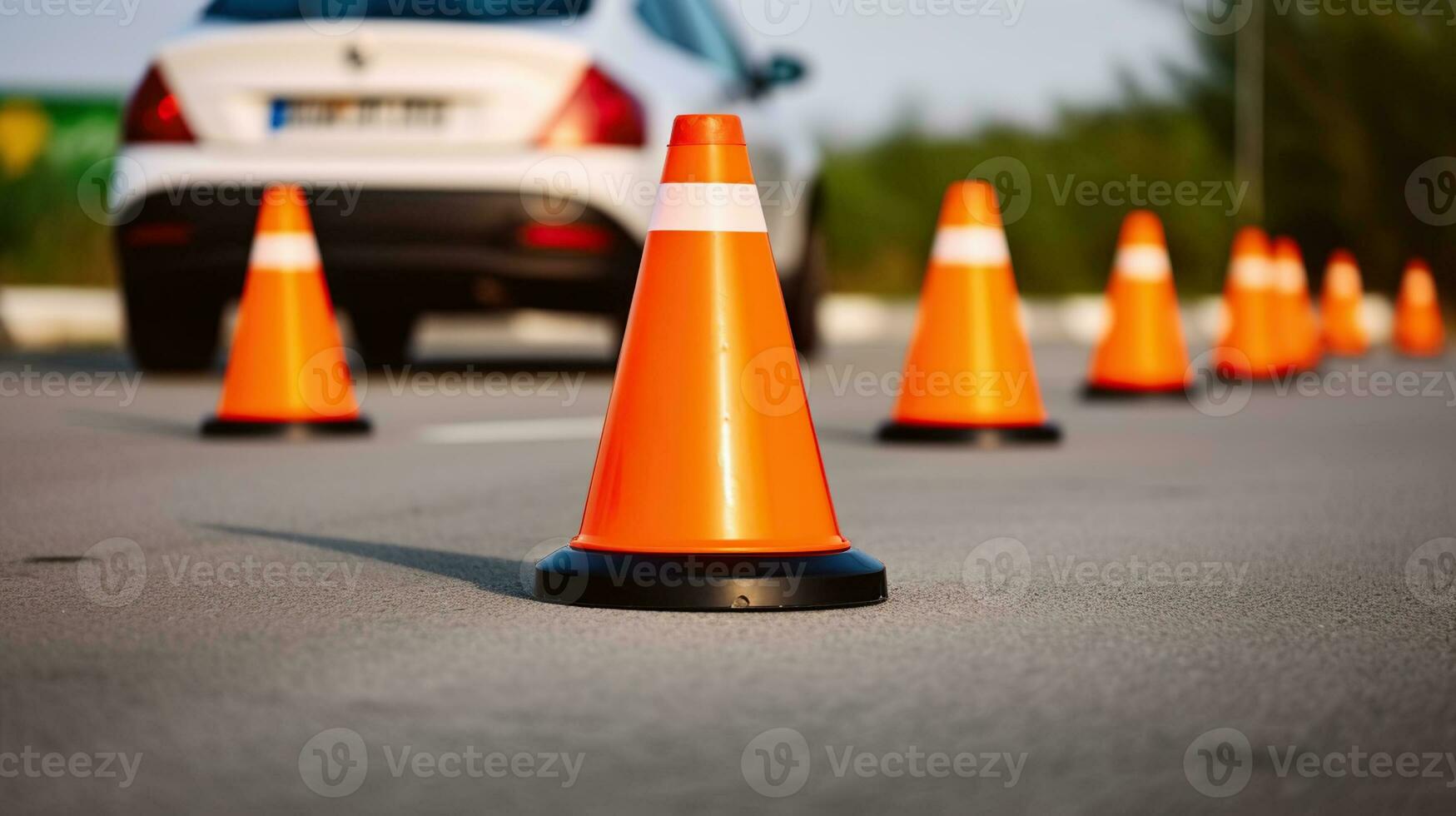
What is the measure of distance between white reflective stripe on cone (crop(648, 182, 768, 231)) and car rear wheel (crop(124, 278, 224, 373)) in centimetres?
599

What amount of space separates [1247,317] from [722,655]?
9864 millimetres

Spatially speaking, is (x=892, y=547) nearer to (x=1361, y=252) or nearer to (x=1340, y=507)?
(x=1340, y=507)

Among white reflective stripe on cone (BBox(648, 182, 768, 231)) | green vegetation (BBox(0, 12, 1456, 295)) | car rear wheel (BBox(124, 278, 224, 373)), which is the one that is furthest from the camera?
green vegetation (BBox(0, 12, 1456, 295))

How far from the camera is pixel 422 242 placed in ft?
31.5

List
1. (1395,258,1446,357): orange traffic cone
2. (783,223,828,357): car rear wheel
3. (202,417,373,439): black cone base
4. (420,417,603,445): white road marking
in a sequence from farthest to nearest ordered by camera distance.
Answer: (1395,258,1446,357): orange traffic cone, (783,223,828,357): car rear wheel, (420,417,603,445): white road marking, (202,417,373,439): black cone base

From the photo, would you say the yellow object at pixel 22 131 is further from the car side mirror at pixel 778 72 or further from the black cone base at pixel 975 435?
the black cone base at pixel 975 435

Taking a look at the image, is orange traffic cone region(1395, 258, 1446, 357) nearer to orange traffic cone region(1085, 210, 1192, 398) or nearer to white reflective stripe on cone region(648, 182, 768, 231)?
orange traffic cone region(1085, 210, 1192, 398)

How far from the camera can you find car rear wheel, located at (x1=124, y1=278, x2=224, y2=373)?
33.7ft

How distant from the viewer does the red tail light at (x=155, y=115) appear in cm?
983

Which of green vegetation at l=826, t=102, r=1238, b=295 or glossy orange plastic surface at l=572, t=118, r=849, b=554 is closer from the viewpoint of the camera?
glossy orange plastic surface at l=572, t=118, r=849, b=554

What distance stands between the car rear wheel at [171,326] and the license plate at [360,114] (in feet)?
3.20

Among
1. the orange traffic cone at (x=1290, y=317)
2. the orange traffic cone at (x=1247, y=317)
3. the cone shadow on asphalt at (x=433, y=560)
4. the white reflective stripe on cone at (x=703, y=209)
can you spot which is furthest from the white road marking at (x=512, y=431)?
the orange traffic cone at (x=1290, y=317)

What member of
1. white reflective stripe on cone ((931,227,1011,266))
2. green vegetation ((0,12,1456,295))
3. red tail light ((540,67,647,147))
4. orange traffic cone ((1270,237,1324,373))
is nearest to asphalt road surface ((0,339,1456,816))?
white reflective stripe on cone ((931,227,1011,266))

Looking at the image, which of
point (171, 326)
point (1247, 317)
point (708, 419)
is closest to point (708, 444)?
point (708, 419)
